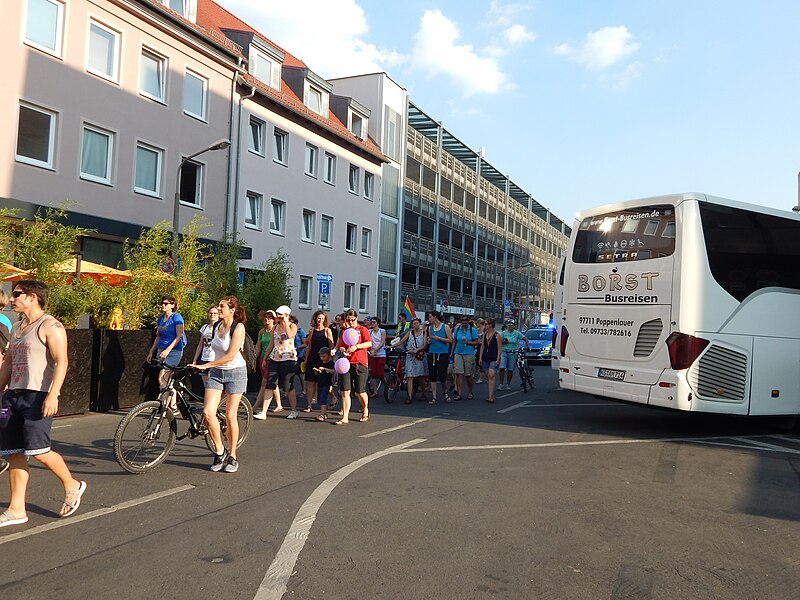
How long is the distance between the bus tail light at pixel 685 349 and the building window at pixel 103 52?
18320mm

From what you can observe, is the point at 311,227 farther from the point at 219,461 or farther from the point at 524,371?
the point at 219,461

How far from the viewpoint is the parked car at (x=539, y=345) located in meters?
31.1

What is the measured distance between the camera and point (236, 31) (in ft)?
98.0

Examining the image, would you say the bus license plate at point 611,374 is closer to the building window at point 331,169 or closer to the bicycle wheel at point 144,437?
the bicycle wheel at point 144,437

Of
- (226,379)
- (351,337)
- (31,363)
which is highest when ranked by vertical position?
(351,337)

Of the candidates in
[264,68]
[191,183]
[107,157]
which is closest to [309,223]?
[264,68]

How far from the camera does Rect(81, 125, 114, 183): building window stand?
21291mm

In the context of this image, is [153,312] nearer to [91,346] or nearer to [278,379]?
[91,346]

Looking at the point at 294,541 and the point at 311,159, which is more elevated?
the point at 311,159

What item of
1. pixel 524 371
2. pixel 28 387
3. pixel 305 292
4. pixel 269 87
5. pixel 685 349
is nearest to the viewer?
pixel 28 387

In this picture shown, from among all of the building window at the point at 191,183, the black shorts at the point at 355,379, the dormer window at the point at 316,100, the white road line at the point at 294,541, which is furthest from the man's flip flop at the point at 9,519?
the dormer window at the point at 316,100

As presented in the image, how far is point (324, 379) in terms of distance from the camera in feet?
39.0

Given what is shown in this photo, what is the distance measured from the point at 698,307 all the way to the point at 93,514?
796 cm

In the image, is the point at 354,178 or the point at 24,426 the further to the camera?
the point at 354,178
